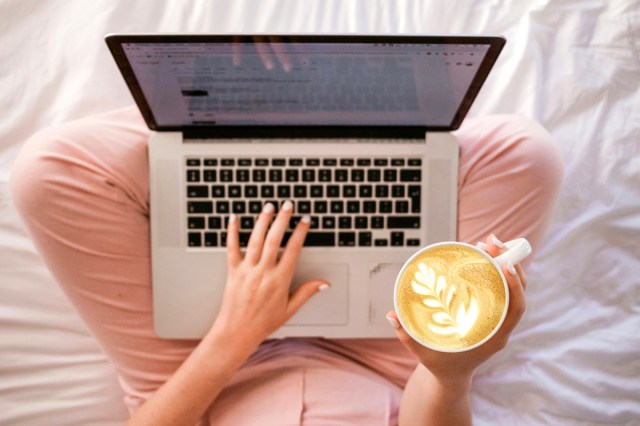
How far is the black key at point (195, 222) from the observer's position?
3.15ft

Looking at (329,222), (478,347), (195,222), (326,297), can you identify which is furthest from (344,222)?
(478,347)

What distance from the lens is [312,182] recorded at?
95cm

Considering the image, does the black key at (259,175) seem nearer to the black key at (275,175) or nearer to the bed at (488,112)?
the black key at (275,175)

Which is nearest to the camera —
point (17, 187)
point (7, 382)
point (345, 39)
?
point (345, 39)

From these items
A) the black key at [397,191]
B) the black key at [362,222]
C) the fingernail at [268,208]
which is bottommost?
the black key at [362,222]

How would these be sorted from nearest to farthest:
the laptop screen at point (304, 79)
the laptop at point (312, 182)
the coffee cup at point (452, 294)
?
the coffee cup at point (452, 294), the laptop screen at point (304, 79), the laptop at point (312, 182)

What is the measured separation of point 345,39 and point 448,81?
17cm

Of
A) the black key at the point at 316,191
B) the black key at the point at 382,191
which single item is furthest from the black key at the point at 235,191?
the black key at the point at 382,191

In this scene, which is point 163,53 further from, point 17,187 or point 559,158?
point 559,158

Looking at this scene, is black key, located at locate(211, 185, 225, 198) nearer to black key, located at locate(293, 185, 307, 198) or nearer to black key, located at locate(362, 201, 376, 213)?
black key, located at locate(293, 185, 307, 198)

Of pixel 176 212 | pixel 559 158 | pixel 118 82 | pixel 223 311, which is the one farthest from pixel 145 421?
pixel 559 158

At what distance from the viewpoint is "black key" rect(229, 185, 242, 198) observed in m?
0.95

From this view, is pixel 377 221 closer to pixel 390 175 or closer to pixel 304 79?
pixel 390 175

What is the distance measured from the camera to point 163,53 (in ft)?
2.65
